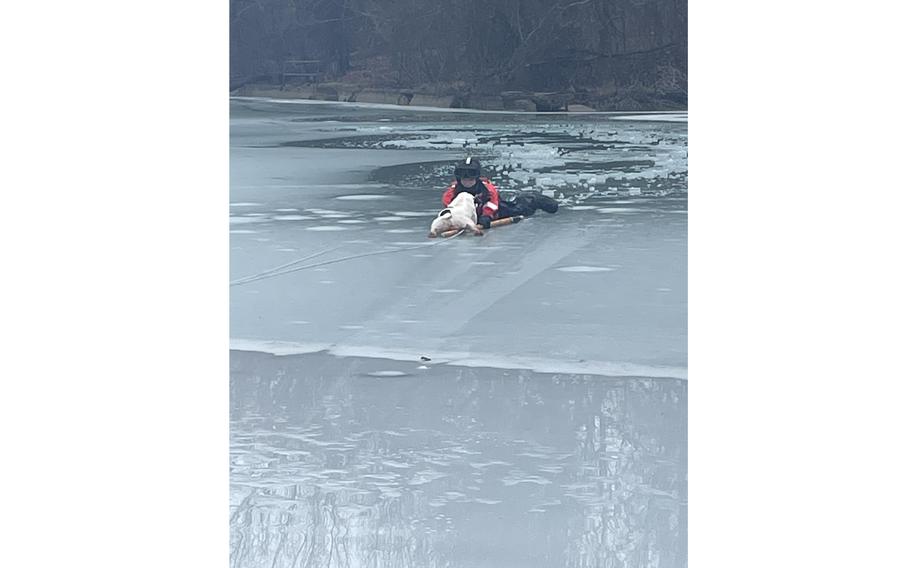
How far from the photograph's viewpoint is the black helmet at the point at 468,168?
19.7 feet

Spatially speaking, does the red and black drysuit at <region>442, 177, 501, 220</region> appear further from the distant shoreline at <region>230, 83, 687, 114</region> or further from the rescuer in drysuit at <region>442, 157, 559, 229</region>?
the distant shoreline at <region>230, 83, 687, 114</region>

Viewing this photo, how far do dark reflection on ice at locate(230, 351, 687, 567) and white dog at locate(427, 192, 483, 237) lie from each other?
1.36 metres

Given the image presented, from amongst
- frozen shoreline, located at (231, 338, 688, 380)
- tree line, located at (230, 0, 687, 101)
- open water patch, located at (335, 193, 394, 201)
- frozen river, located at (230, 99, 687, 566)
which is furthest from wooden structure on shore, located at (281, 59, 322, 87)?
frozen shoreline, located at (231, 338, 688, 380)

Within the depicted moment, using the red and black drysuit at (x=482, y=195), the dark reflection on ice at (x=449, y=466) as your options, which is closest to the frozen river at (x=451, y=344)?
the dark reflection on ice at (x=449, y=466)

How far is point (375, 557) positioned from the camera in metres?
3.49

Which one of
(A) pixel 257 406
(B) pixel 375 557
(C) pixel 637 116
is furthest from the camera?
(C) pixel 637 116

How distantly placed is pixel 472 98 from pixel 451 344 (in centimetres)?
222

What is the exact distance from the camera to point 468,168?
6.05 m

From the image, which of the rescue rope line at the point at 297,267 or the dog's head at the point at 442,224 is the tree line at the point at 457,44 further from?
the rescue rope line at the point at 297,267

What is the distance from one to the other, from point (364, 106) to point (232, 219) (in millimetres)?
1170

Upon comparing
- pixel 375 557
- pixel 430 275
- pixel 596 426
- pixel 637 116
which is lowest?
pixel 375 557

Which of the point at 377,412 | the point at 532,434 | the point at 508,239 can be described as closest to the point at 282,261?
the point at 508,239

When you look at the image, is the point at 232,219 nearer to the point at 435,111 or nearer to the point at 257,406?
the point at 435,111

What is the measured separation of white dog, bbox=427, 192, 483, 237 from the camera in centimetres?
571
